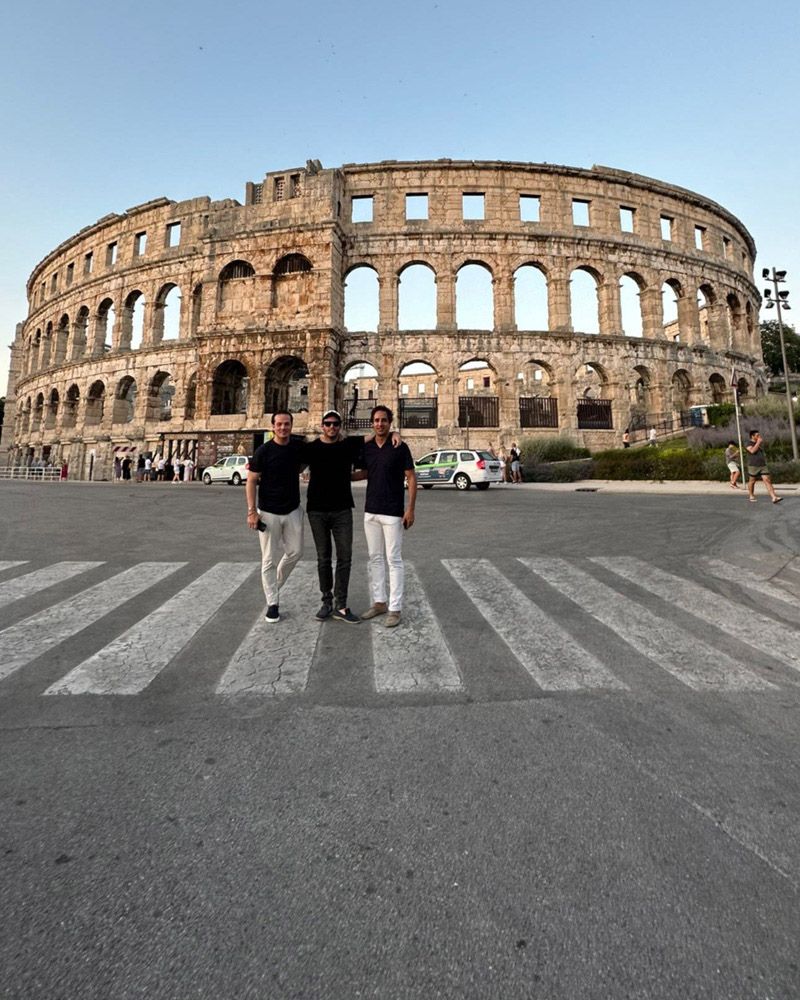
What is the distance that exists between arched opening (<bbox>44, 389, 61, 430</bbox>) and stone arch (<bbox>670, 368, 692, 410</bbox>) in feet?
138

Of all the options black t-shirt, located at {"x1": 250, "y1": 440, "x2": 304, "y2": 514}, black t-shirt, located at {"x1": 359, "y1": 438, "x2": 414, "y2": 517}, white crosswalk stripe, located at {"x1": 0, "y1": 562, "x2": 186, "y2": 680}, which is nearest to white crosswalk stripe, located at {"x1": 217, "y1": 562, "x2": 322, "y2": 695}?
black t-shirt, located at {"x1": 250, "y1": 440, "x2": 304, "y2": 514}

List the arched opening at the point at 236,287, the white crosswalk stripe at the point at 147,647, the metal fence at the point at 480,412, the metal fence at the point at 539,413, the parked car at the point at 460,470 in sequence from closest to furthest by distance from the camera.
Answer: the white crosswalk stripe at the point at 147,647, the parked car at the point at 460,470, the metal fence at the point at 480,412, the metal fence at the point at 539,413, the arched opening at the point at 236,287

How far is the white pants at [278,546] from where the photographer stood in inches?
172

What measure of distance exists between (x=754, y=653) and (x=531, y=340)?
25.3 metres

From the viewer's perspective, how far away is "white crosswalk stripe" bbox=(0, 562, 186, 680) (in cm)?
345

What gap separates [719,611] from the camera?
441cm

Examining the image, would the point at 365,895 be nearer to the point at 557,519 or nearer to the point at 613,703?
the point at 613,703

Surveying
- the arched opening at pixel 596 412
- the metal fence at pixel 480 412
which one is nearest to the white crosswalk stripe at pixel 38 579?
the metal fence at pixel 480 412

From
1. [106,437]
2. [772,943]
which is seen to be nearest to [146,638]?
[772,943]

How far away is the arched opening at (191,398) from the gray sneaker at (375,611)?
2648cm

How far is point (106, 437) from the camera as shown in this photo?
97.9 feet

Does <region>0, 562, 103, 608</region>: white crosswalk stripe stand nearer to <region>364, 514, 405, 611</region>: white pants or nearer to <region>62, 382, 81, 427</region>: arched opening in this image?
<region>364, 514, 405, 611</region>: white pants

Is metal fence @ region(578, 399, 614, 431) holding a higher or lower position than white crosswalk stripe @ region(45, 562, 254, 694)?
higher

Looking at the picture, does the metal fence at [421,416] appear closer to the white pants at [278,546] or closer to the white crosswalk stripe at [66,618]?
the white crosswalk stripe at [66,618]
